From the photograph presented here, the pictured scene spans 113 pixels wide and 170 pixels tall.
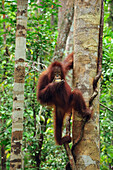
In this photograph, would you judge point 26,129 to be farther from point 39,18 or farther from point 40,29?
point 39,18

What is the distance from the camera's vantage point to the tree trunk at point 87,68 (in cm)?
182

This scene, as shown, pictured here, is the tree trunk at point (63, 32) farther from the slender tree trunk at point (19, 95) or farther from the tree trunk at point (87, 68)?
the tree trunk at point (87, 68)

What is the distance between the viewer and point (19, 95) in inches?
93.2

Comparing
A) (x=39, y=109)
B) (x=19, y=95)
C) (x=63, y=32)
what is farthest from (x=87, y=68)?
(x=39, y=109)

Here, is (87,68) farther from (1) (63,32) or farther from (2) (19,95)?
(1) (63,32)

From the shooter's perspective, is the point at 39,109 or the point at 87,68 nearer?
the point at 87,68

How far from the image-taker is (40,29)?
419 centimetres

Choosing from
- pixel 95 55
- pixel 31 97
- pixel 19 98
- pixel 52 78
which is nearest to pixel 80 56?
pixel 95 55

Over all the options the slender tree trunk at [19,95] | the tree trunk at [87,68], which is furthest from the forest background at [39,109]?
the tree trunk at [87,68]

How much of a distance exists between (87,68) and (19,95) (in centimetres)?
82

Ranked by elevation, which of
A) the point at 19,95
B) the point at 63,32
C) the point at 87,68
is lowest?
the point at 19,95

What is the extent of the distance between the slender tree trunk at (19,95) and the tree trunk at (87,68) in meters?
0.65

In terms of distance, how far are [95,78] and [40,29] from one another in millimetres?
2556

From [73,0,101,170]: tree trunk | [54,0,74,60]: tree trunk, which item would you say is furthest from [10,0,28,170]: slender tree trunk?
[54,0,74,60]: tree trunk
